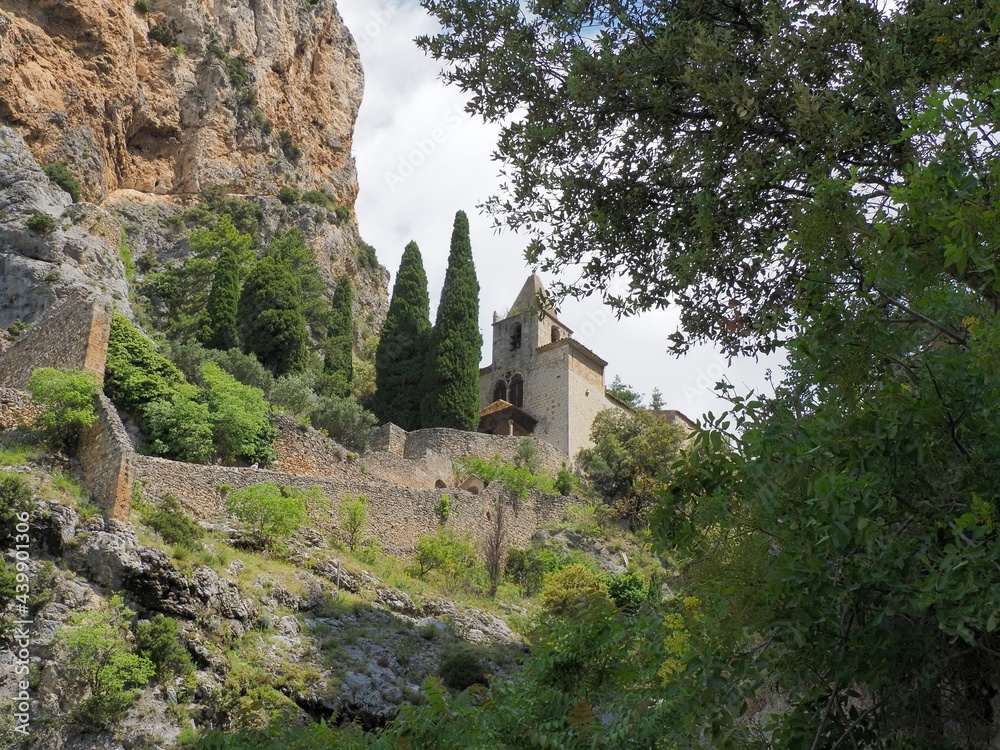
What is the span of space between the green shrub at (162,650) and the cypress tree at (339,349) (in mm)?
21525

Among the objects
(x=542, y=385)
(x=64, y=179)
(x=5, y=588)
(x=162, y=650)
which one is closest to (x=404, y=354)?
(x=542, y=385)

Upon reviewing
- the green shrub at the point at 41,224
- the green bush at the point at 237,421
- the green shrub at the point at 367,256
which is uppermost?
the green shrub at the point at 367,256

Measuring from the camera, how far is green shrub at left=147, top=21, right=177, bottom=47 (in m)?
50.5

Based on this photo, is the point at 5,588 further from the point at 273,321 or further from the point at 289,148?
the point at 289,148

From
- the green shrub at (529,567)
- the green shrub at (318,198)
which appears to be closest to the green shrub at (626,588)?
Result: the green shrub at (529,567)

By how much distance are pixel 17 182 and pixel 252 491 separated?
16883 mm

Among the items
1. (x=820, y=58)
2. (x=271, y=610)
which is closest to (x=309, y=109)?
(x=271, y=610)

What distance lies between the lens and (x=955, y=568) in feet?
14.7

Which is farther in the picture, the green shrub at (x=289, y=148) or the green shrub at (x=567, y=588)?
the green shrub at (x=289, y=148)

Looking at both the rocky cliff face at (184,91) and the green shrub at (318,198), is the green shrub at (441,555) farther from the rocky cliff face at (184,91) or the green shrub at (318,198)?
the green shrub at (318,198)

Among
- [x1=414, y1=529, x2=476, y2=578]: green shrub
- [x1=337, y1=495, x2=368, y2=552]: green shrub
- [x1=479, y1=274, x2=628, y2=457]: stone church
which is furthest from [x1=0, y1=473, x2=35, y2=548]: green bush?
[x1=479, y1=274, x2=628, y2=457]: stone church

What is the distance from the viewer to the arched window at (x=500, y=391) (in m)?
44.9

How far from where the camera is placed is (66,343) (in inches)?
855

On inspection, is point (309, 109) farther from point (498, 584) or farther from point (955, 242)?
point (955, 242)
